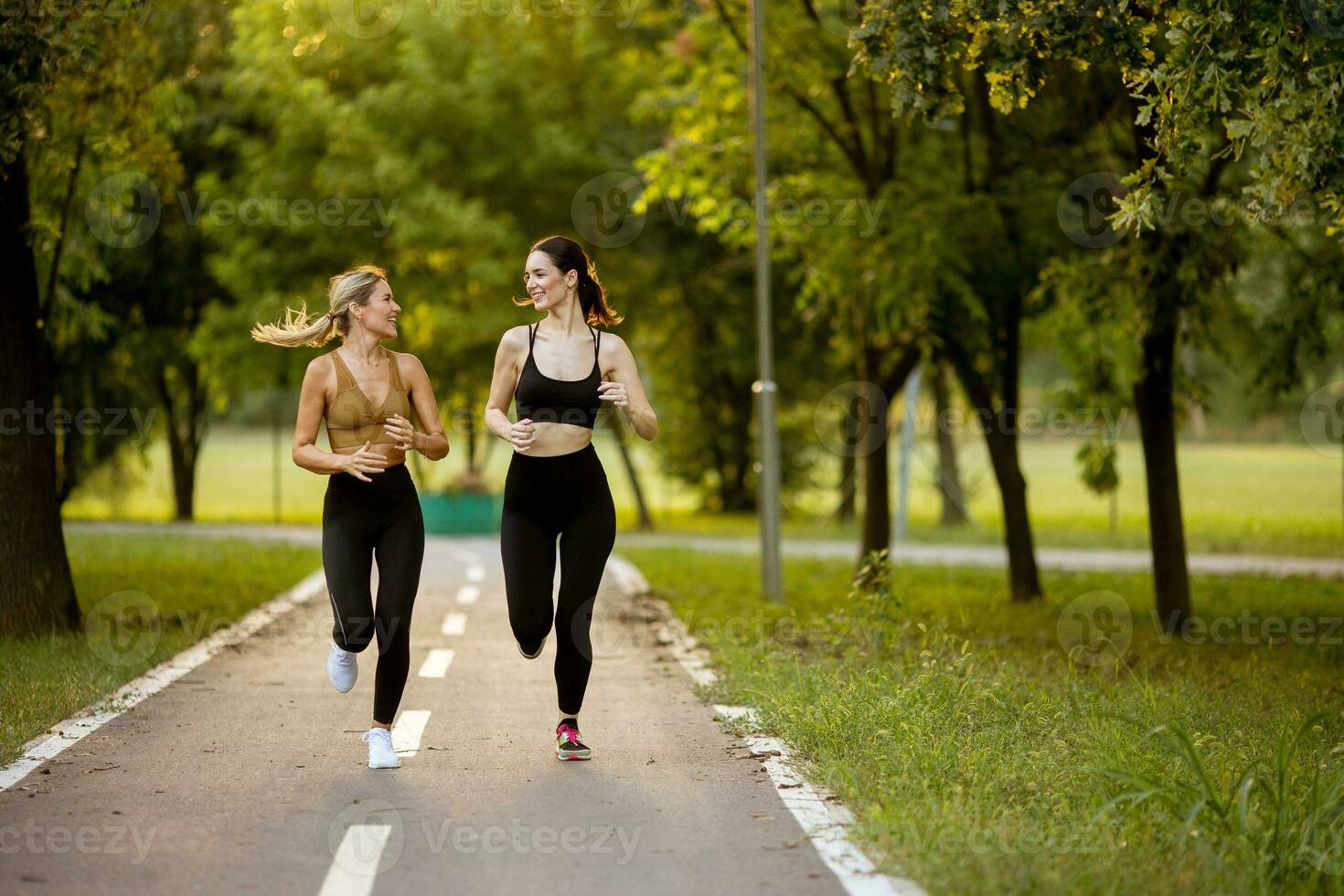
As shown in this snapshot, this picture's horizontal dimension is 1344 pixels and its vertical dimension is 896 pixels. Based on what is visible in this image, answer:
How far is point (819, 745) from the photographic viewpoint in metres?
6.62

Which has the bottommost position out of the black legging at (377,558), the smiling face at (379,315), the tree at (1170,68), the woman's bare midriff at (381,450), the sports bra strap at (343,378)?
the black legging at (377,558)

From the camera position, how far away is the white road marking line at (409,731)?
22.5 feet

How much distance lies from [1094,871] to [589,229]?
78.5 feet

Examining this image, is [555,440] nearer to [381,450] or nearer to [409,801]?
[381,450]

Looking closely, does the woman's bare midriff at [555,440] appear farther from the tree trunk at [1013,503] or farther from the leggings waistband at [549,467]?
the tree trunk at [1013,503]

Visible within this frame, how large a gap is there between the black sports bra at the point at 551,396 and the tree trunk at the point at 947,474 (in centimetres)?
2194

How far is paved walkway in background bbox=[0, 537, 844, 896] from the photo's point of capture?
4.78 m

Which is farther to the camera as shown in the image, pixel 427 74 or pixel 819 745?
pixel 427 74

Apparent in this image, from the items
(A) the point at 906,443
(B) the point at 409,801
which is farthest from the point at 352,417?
(A) the point at 906,443

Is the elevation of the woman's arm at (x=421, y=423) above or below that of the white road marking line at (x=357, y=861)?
above

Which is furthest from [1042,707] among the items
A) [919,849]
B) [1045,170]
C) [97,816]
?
[1045,170]

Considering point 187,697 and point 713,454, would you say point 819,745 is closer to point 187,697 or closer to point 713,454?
point 187,697

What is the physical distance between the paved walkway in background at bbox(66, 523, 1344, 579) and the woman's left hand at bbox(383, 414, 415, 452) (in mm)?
11973

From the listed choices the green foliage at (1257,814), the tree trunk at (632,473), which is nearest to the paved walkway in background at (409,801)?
the green foliage at (1257,814)
